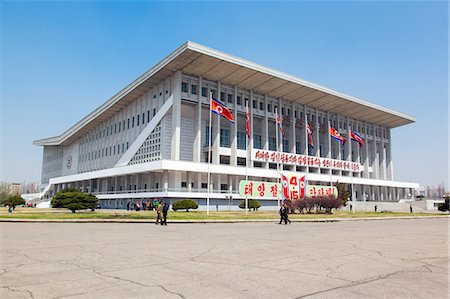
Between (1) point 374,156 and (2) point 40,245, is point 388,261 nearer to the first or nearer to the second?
(2) point 40,245

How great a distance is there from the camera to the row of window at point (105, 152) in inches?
2625

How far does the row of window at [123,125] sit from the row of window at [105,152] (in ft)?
9.76

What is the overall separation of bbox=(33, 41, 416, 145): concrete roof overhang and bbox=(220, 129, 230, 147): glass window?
808 centimetres

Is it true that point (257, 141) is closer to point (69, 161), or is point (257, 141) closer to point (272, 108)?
point (272, 108)

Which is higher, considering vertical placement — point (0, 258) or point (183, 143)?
point (183, 143)

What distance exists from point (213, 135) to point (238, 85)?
32.9 feet

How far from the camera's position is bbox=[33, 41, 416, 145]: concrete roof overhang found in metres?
52.3

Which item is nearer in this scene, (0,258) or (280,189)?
(0,258)

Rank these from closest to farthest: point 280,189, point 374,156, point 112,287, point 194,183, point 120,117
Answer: point 112,287, point 280,189, point 194,183, point 120,117, point 374,156

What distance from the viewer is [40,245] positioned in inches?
446

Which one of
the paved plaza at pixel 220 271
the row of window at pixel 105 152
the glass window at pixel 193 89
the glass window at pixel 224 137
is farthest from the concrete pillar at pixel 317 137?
the paved plaza at pixel 220 271

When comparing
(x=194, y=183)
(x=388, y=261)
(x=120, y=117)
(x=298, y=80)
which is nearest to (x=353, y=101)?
(x=298, y=80)

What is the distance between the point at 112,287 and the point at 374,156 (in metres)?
86.4

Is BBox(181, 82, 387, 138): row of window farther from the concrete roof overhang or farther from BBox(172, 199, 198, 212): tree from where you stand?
BBox(172, 199, 198, 212): tree
